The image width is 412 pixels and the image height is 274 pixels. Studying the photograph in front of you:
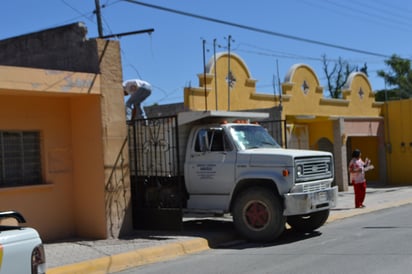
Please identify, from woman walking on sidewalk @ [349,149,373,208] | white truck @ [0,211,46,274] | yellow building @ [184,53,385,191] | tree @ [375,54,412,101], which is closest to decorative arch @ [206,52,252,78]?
yellow building @ [184,53,385,191]

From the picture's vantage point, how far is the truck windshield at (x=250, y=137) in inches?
454

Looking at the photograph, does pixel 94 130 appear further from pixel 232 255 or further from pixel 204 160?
pixel 232 255

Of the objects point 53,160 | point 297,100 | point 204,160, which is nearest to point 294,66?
point 297,100

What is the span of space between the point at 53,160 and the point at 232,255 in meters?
4.14

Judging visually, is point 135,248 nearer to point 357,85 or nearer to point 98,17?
point 98,17

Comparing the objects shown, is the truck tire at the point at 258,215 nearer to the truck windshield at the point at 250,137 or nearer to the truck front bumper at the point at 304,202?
the truck front bumper at the point at 304,202

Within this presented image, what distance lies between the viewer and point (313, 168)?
1125 cm

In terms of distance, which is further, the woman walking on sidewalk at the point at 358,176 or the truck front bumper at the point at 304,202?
the woman walking on sidewalk at the point at 358,176

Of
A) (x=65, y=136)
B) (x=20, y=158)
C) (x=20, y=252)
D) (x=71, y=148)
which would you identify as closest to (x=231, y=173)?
(x=71, y=148)

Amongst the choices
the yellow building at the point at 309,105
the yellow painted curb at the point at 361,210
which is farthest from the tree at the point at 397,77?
the yellow painted curb at the point at 361,210

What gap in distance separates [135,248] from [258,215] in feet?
8.18

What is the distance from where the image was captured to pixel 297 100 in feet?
74.9

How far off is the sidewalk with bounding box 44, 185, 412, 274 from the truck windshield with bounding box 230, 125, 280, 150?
188cm

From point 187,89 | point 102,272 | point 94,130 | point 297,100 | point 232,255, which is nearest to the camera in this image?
point 102,272
